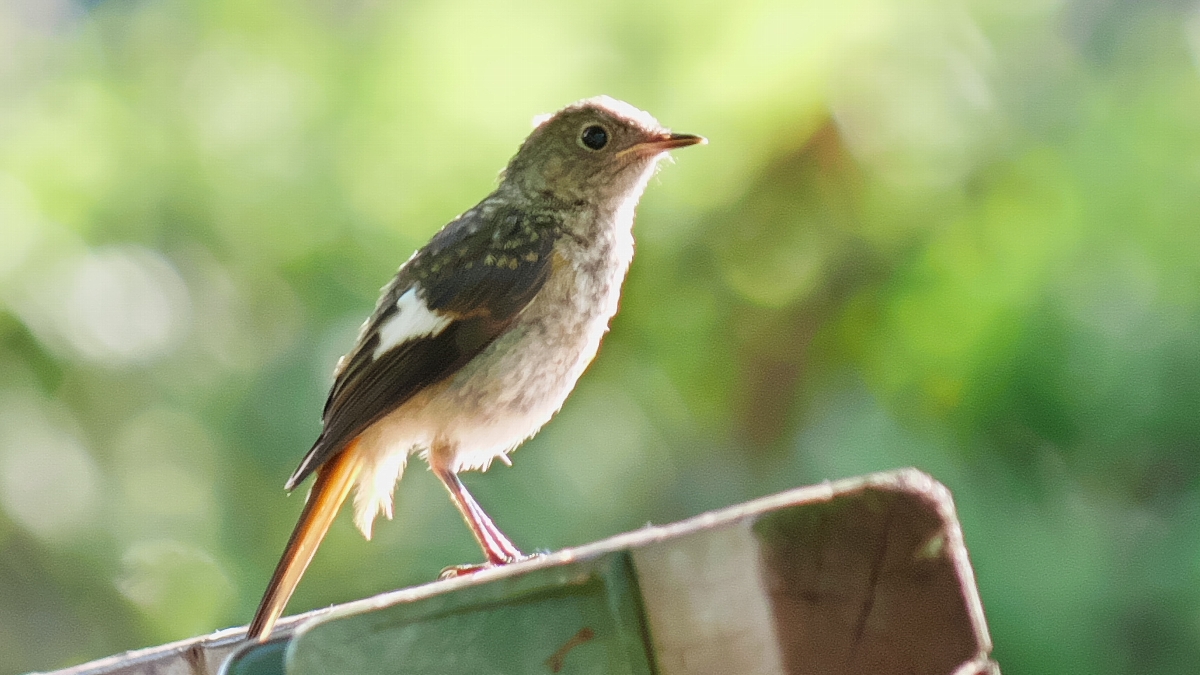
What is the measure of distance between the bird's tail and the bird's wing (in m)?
0.08

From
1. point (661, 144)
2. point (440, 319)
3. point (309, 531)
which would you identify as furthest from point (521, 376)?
point (661, 144)

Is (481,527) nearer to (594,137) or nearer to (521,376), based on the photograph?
(521,376)

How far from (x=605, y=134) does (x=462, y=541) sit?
1.83m

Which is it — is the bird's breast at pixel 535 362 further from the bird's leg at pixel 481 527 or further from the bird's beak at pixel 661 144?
the bird's beak at pixel 661 144

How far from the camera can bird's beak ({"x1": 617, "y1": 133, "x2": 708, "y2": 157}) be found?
3.19 metres

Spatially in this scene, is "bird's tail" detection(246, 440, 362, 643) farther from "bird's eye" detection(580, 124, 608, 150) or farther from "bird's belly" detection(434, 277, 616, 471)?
"bird's eye" detection(580, 124, 608, 150)

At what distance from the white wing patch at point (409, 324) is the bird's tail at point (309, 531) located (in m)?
0.27

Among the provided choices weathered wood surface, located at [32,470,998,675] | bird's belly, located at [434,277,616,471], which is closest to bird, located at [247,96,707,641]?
bird's belly, located at [434,277,616,471]

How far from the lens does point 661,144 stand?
323cm

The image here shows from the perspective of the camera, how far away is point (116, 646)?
4.84m

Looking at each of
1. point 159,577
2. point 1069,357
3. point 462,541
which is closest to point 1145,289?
point 1069,357

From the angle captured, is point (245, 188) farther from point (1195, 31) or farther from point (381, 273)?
point (1195, 31)

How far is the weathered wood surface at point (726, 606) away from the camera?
4.93 feet

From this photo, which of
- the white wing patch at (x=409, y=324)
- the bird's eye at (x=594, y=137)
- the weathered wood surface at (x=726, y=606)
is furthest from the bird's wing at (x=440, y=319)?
the weathered wood surface at (x=726, y=606)
